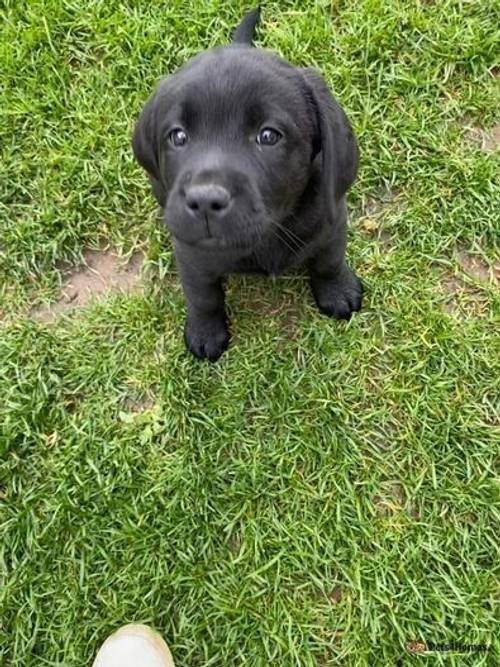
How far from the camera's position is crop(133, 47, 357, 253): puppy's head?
2.25 m

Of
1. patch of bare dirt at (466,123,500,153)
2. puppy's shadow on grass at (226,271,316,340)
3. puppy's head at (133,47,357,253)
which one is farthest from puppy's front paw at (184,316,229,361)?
patch of bare dirt at (466,123,500,153)

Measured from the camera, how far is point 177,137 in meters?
2.37

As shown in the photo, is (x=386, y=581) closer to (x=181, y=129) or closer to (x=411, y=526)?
(x=411, y=526)

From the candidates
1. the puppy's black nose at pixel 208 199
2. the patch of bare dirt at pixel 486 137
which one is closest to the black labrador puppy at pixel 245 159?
the puppy's black nose at pixel 208 199

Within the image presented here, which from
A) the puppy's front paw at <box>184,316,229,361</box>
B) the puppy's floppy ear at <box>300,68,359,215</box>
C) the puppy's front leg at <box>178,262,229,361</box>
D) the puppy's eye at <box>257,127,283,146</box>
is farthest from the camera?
the puppy's front paw at <box>184,316,229,361</box>

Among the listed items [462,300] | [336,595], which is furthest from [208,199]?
[336,595]

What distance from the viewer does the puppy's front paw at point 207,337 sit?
9.91 ft

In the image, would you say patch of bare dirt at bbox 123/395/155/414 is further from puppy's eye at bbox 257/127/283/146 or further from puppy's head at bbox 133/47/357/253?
puppy's eye at bbox 257/127/283/146

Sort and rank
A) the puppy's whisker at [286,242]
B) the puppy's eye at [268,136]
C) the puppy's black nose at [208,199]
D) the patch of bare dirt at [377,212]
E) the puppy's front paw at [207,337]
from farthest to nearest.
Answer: the patch of bare dirt at [377,212] → the puppy's front paw at [207,337] → the puppy's whisker at [286,242] → the puppy's eye at [268,136] → the puppy's black nose at [208,199]

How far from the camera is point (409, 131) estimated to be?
3.31 m

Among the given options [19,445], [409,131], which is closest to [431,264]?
[409,131]

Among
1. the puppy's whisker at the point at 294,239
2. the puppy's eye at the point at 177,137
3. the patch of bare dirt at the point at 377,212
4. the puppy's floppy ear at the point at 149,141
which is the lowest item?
the patch of bare dirt at the point at 377,212

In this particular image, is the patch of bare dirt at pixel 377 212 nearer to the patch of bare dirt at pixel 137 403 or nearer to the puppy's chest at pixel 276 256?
the puppy's chest at pixel 276 256

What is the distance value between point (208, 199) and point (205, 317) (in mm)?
859
